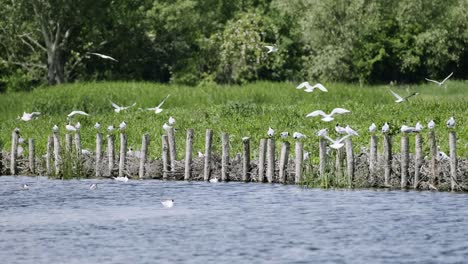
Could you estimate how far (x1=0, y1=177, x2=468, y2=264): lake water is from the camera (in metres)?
23.1

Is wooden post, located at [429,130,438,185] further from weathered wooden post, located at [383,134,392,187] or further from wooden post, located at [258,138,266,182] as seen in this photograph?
wooden post, located at [258,138,266,182]

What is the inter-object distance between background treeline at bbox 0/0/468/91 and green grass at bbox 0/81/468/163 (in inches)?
341

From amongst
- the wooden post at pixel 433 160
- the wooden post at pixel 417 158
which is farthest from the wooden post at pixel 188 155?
the wooden post at pixel 433 160

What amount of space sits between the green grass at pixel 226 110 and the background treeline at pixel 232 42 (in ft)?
28.4

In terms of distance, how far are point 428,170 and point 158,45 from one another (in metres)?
43.0

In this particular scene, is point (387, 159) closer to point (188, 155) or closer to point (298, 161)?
point (298, 161)

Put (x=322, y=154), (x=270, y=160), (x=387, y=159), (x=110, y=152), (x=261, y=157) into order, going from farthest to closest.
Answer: (x=110, y=152) < (x=261, y=157) < (x=270, y=160) < (x=322, y=154) < (x=387, y=159)

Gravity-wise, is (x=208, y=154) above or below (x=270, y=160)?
above

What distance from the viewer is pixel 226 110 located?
43.6 metres

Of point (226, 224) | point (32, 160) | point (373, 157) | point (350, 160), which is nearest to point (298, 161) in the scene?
point (350, 160)

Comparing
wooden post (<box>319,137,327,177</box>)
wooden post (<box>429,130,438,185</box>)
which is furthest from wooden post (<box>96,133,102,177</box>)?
wooden post (<box>429,130,438,185</box>)

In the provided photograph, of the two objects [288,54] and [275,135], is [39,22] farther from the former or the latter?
[275,135]

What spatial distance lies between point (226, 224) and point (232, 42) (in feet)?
138

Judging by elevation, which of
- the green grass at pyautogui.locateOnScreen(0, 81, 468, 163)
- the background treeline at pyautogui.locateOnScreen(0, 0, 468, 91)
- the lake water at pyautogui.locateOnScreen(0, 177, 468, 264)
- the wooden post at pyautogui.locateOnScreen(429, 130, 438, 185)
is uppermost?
the background treeline at pyautogui.locateOnScreen(0, 0, 468, 91)
